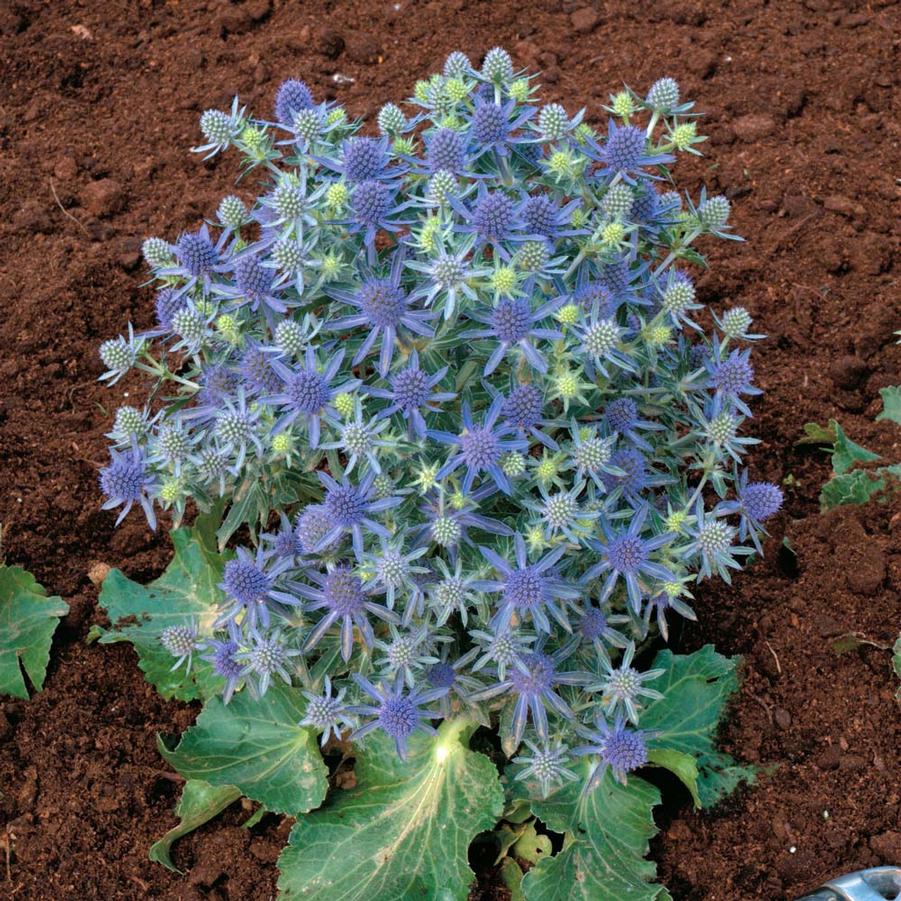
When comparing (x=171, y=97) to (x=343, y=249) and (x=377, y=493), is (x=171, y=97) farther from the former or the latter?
(x=377, y=493)

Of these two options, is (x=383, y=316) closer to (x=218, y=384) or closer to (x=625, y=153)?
(x=218, y=384)

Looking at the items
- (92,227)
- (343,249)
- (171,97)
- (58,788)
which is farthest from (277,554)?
(171,97)

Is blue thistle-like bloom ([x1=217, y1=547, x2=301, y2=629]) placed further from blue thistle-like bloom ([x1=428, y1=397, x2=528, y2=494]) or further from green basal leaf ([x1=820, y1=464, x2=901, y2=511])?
green basal leaf ([x1=820, y1=464, x2=901, y2=511])

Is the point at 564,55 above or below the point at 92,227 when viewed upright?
below

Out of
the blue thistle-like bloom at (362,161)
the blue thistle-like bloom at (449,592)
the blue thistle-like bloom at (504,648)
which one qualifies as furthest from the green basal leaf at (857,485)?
the blue thistle-like bloom at (362,161)

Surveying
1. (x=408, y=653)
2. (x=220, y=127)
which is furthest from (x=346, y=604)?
(x=220, y=127)
